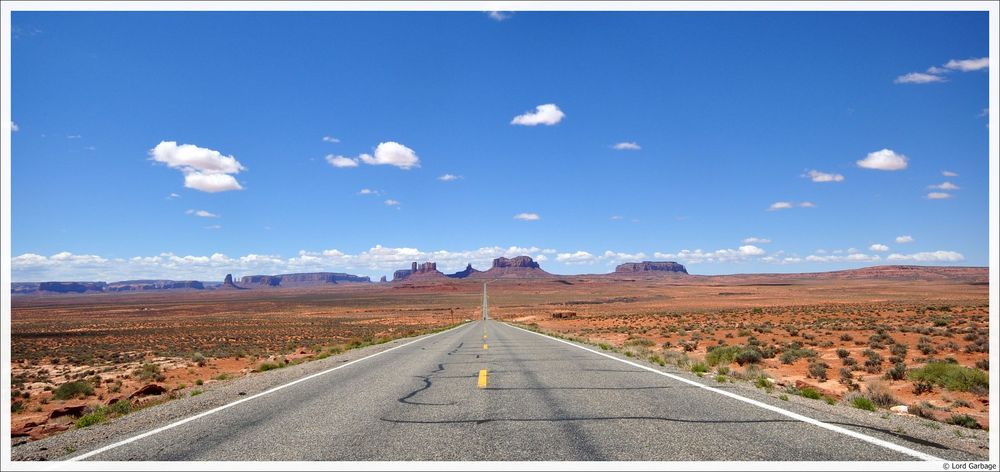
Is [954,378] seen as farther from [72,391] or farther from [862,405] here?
[72,391]

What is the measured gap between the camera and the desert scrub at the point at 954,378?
1213cm

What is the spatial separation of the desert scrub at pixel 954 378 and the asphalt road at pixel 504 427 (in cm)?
718

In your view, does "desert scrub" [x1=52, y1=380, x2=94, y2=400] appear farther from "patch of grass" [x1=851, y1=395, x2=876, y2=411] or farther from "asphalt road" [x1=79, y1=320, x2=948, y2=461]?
"patch of grass" [x1=851, y1=395, x2=876, y2=411]

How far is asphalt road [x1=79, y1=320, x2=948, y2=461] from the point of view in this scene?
16.9ft

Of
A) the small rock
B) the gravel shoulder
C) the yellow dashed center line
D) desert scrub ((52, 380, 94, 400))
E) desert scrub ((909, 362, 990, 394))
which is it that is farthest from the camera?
desert scrub ((52, 380, 94, 400))

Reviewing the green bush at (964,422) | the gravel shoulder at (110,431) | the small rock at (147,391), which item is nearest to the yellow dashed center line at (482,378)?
the gravel shoulder at (110,431)

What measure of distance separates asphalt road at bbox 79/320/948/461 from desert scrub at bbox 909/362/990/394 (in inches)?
283

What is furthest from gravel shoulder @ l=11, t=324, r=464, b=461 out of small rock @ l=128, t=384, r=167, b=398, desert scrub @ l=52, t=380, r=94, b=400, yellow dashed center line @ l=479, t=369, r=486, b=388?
desert scrub @ l=52, t=380, r=94, b=400

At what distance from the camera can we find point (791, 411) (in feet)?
23.2

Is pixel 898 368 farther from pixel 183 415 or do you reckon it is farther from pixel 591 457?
pixel 183 415

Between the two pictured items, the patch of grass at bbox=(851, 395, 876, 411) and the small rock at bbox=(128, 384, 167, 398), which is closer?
the patch of grass at bbox=(851, 395, 876, 411)

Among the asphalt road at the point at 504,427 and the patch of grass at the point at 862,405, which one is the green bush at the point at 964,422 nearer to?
the patch of grass at the point at 862,405

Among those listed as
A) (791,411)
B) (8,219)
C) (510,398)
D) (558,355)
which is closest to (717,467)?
(791,411)

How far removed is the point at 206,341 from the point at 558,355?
38607 millimetres
